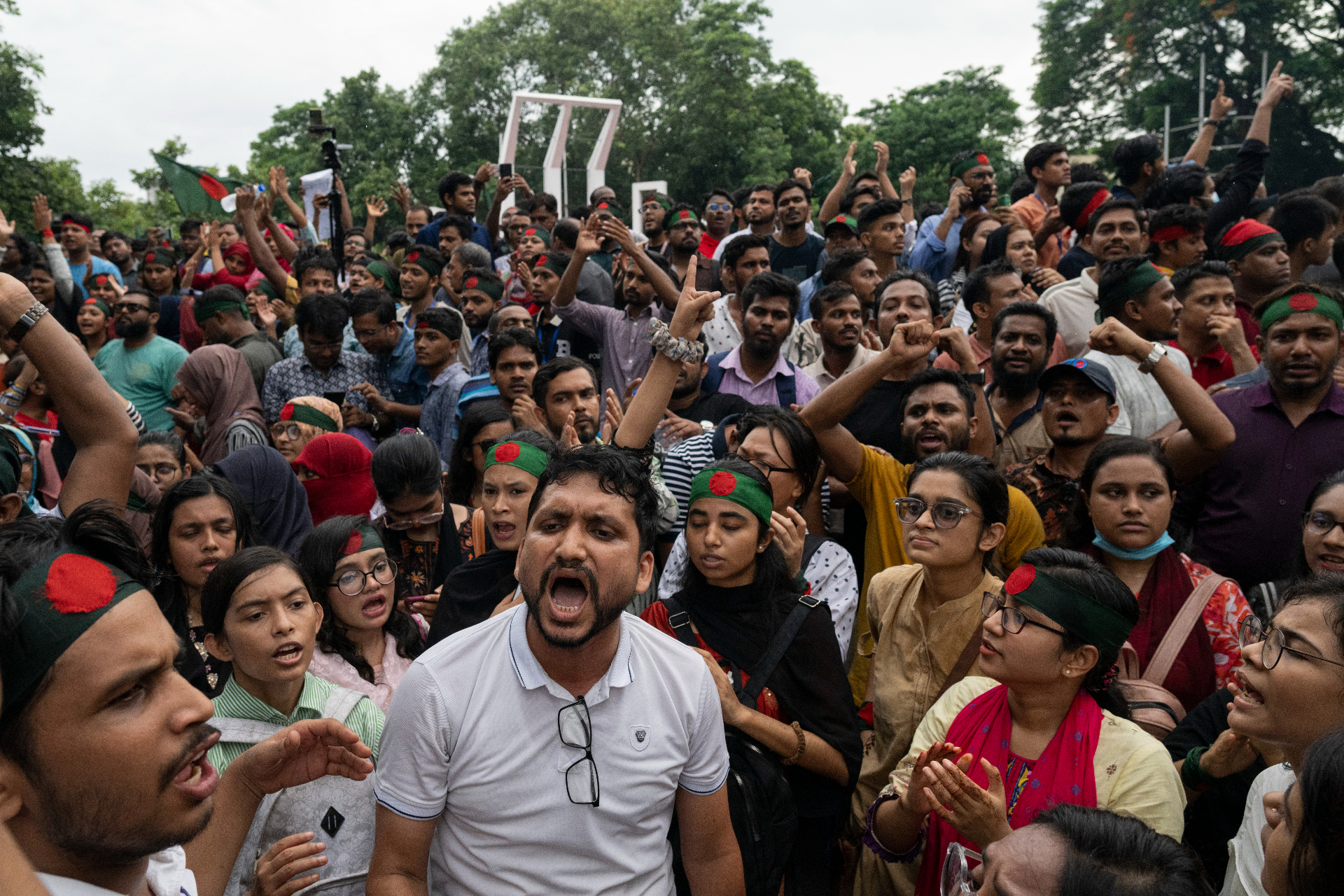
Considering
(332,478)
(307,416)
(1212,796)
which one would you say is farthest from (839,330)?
(1212,796)

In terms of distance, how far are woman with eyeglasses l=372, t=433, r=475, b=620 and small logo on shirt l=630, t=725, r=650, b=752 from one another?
187 centimetres

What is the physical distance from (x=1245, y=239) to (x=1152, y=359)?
2355mm

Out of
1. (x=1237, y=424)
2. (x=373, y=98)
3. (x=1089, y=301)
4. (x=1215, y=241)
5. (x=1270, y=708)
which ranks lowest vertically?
(x=1270, y=708)

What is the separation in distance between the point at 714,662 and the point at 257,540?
2.04m

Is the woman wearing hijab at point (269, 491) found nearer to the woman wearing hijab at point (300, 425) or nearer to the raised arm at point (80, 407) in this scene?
the woman wearing hijab at point (300, 425)

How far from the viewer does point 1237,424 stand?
3.90 m

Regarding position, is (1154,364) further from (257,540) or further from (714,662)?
(257,540)

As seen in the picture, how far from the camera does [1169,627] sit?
3211 mm

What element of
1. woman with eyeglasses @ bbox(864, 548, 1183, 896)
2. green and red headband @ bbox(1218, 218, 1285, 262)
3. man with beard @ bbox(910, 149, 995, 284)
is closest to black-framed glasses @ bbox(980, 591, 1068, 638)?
woman with eyeglasses @ bbox(864, 548, 1183, 896)

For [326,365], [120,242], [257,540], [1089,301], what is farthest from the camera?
[120,242]

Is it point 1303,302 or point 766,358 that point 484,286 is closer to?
point 766,358

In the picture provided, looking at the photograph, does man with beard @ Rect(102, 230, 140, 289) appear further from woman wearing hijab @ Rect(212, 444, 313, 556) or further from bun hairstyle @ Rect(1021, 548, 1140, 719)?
→ bun hairstyle @ Rect(1021, 548, 1140, 719)

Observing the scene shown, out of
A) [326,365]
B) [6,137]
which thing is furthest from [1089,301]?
[6,137]

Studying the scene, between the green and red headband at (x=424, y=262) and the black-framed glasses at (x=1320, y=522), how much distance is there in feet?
20.9
